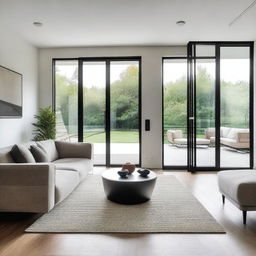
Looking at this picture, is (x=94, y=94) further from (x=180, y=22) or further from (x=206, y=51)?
(x=206, y=51)

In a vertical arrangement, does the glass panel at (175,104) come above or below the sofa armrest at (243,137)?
above

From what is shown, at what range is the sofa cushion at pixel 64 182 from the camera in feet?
9.28

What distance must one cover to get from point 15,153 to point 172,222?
2168 mm

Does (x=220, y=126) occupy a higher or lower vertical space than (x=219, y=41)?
lower

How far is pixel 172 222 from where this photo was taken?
2.62 m

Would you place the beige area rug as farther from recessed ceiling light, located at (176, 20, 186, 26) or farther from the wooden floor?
recessed ceiling light, located at (176, 20, 186, 26)

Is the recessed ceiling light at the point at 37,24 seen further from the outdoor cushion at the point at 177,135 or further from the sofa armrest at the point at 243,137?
the sofa armrest at the point at 243,137

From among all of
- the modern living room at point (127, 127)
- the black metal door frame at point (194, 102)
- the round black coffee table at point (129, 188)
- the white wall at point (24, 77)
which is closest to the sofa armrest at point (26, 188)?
the modern living room at point (127, 127)

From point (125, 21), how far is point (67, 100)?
8.32 feet

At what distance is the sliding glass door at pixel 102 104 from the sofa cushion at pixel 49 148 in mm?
1390

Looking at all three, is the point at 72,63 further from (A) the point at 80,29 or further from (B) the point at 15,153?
(B) the point at 15,153

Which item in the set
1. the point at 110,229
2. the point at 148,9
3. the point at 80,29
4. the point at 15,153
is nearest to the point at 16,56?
the point at 80,29

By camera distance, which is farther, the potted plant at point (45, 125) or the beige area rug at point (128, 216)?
the potted plant at point (45, 125)

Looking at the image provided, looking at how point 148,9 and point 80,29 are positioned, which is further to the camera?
point 80,29
